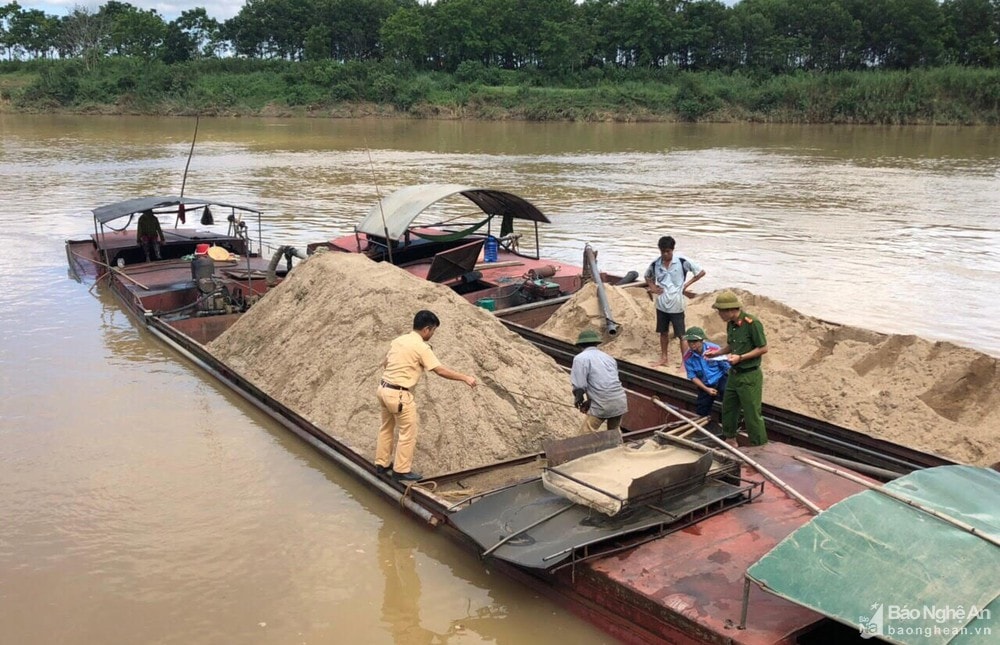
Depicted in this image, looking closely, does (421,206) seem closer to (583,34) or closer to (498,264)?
(498,264)

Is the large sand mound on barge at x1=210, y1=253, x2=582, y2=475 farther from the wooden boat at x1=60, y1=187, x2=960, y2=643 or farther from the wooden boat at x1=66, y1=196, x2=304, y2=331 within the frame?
the wooden boat at x1=66, y1=196, x2=304, y2=331

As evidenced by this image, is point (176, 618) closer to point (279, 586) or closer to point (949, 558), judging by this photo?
point (279, 586)

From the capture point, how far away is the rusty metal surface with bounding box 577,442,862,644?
425cm

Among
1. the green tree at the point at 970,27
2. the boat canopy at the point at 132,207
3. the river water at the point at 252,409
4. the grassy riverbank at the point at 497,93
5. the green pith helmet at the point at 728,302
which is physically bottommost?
the river water at the point at 252,409

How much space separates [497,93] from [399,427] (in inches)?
2139

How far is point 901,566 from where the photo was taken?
3.86m

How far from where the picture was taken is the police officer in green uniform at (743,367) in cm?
618

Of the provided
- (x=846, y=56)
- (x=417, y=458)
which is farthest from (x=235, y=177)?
(x=846, y=56)

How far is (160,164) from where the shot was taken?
31.8 meters

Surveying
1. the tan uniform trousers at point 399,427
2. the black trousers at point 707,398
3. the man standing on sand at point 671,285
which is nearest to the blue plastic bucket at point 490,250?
the man standing on sand at point 671,285

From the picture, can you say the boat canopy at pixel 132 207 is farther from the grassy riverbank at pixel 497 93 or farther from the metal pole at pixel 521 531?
the grassy riverbank at pixel 497 93

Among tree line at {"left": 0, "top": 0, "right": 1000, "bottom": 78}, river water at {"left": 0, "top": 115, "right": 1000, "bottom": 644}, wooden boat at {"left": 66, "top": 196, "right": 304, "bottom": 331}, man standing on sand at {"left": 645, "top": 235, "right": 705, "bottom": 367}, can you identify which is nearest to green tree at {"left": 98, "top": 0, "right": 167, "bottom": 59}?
tree line at {"left": 0, "top": 0, "right": 1000, "bottom": 78}

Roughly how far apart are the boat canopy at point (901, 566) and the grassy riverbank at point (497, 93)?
2011 inches

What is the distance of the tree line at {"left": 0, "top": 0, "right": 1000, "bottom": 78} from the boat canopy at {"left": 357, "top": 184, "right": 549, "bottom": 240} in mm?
53171
